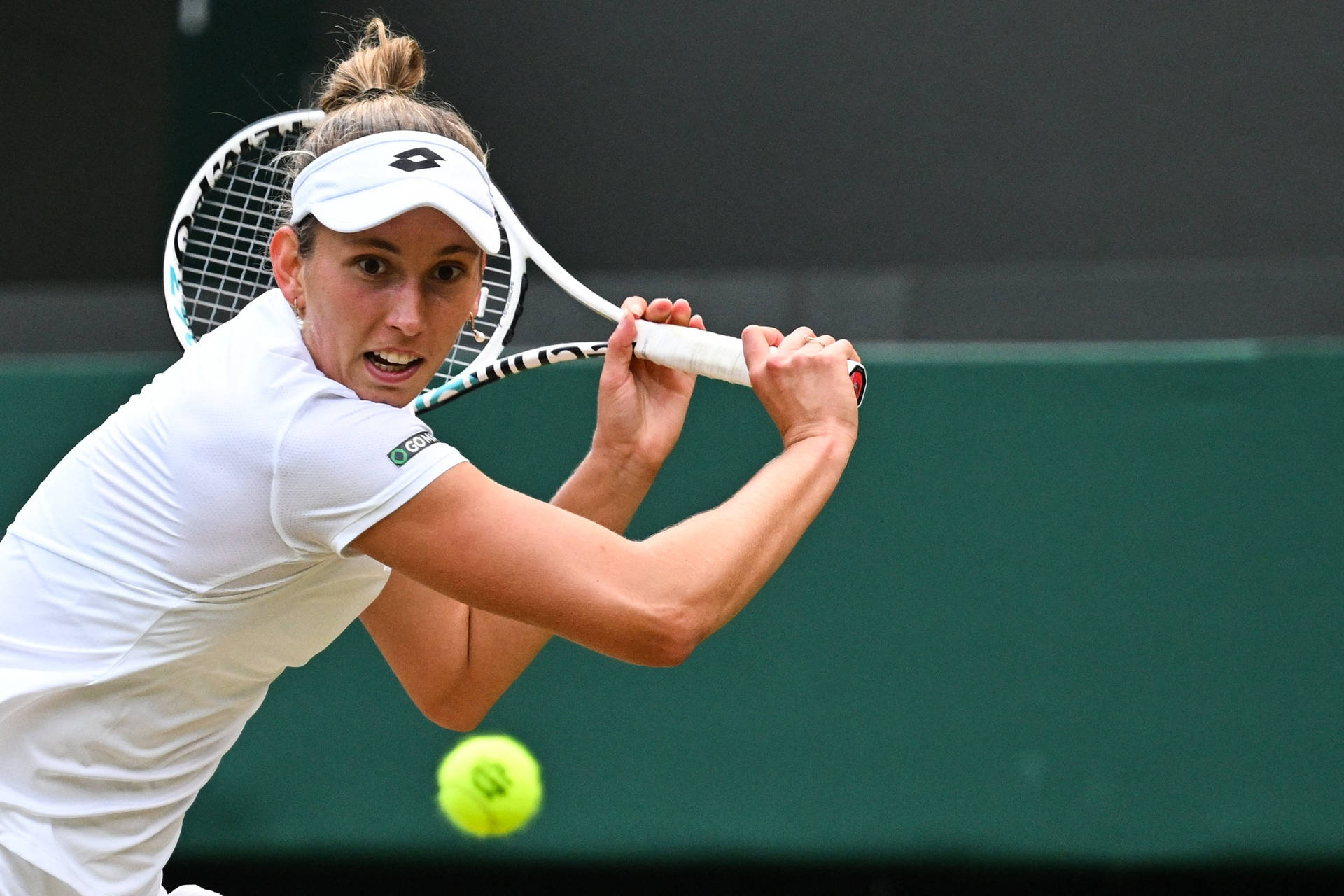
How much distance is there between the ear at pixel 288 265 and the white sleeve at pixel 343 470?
0.20 metres

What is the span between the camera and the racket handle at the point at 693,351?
1.63m

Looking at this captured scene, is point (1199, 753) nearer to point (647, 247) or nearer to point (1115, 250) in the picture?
point (1115, 250)

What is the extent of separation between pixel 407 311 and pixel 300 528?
0.23 meters

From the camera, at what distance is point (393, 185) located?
1343mm

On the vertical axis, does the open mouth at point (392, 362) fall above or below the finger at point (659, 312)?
below

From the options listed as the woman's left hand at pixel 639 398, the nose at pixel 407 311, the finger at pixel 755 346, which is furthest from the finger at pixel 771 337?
the nose at pixel 407 311

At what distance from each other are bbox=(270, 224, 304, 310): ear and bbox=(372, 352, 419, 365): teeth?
118 millimetres

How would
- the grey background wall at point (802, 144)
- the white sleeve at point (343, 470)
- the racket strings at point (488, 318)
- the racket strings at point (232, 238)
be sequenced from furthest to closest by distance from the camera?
the grey background wall at point (802, 144) < the racket strings at point (232, 238) < the racket strings at point (488, 318) < the white sleeve at point (343, 470)

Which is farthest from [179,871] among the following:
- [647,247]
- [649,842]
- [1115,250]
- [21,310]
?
[1115,250]

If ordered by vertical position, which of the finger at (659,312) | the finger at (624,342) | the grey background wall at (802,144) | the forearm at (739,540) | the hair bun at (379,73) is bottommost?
the forearm at (739,540)

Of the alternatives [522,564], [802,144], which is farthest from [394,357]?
[802,144]

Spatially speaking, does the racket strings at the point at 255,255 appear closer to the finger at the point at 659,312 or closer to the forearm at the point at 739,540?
the finger at the point at 659,312

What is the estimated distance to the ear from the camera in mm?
1460

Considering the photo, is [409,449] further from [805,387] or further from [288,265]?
[805,387]
